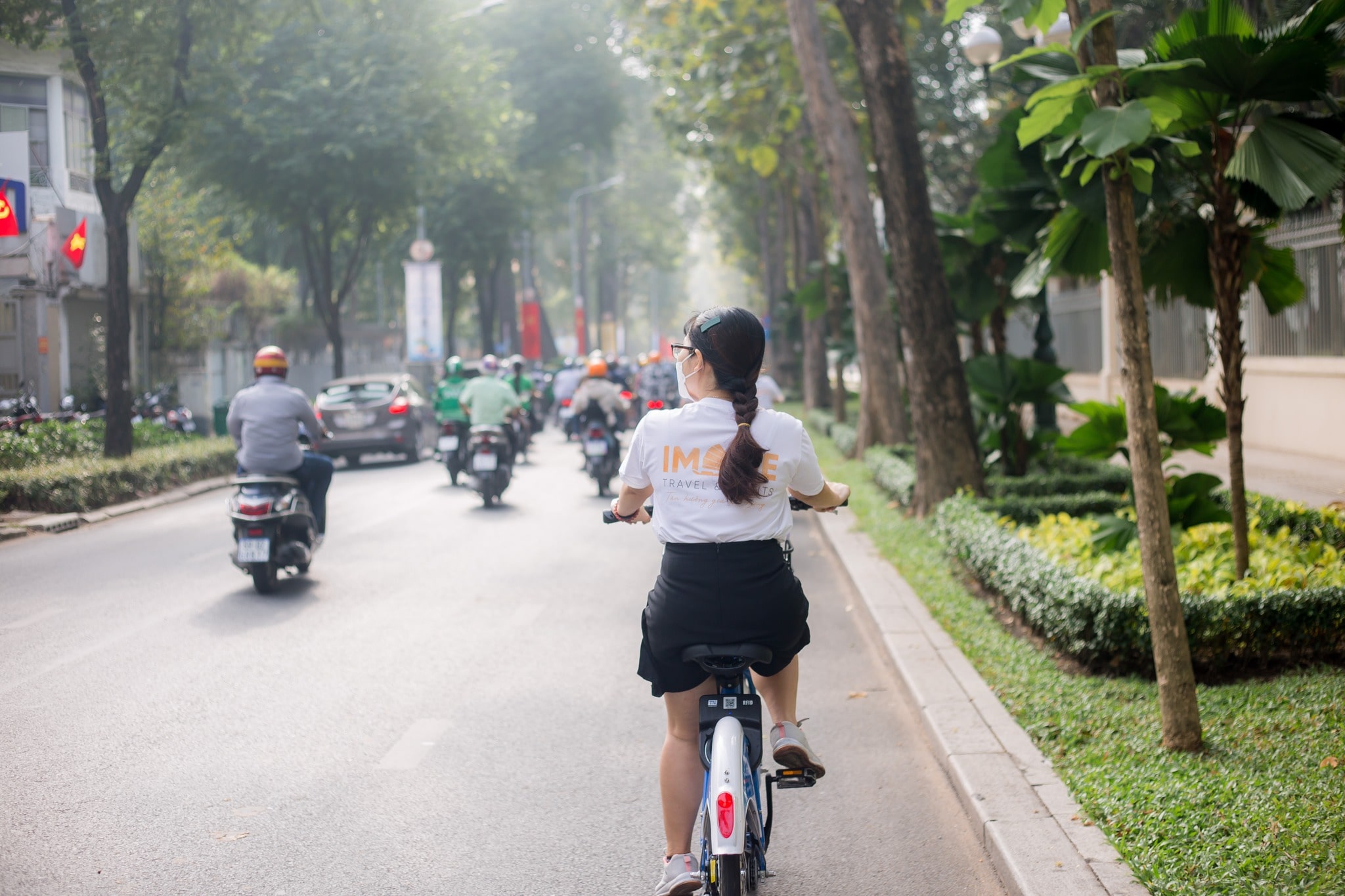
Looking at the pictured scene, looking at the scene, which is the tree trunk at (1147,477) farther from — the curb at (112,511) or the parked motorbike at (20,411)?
the parked motorbike at (20,411)

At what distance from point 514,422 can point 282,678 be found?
13.9 m

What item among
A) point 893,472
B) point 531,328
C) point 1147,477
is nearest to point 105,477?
A: point 893,472

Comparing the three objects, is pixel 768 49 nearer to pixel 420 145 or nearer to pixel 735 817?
pixel 420 145

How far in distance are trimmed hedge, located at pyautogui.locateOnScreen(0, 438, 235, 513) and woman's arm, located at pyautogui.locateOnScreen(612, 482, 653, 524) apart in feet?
37.5

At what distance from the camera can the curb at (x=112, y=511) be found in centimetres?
1338

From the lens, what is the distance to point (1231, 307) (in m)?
7.19

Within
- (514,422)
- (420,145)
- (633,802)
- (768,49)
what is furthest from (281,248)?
(633,802)

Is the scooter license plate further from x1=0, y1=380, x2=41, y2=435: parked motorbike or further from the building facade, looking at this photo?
the building facade

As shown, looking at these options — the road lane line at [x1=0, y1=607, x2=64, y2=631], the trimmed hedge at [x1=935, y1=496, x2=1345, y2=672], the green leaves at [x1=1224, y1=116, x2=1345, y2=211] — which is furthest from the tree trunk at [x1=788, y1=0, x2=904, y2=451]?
the road lane line at [x1=0, y1=607, x2=64, y2=631]

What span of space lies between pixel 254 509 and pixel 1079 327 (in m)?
23.8

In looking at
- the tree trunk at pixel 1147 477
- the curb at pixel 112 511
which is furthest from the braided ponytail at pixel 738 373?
the curb at pixel 112 511

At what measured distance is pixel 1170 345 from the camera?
22.5m

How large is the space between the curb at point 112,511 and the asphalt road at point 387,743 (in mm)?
2483

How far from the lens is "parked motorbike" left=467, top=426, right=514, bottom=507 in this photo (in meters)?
15.6
